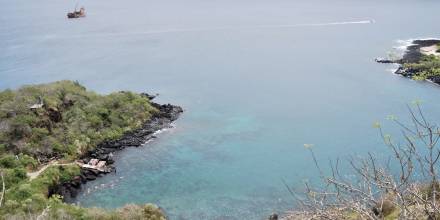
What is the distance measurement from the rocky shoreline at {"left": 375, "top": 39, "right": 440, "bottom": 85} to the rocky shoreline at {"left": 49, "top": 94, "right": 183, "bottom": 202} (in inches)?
960

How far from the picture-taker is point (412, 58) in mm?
55844

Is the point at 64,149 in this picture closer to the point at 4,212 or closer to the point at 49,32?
the point at 4,212

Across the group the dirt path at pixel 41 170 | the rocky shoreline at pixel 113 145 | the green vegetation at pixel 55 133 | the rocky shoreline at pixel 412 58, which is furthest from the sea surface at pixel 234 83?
the dirt path at pixel 41 170

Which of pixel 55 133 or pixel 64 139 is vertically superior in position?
pixel 55 133

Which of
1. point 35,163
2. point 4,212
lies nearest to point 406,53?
point 35,163

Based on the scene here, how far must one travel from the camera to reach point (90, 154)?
3509 centimetres

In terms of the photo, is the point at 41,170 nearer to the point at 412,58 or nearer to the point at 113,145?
the point at 113,145

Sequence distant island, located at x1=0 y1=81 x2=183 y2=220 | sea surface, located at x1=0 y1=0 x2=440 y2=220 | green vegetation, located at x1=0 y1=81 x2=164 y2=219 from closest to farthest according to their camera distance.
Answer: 1. green vegetation, located at x1=0 y1=81 x2=164 y2=219
2. distant island, located at x1=0 y1=81 x2=183 y2=220
3. sea surface, located at x1=0 y1=0 x2=440 y2=220

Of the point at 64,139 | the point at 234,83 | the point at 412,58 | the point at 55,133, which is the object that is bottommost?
the point at 64,139

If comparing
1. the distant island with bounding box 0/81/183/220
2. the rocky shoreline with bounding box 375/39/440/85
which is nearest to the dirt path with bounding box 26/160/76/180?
the distant island with bounding box 0/81/183/220

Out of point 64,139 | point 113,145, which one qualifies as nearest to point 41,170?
point 64,139

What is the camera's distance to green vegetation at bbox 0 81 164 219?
24.8 meters

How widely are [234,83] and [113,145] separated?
56.3 ft

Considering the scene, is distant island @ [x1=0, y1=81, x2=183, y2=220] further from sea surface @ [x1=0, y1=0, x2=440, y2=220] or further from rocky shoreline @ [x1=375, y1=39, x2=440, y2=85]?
rocky shoreline @ [x1=375, y1=39, x2=440, y2=85]
